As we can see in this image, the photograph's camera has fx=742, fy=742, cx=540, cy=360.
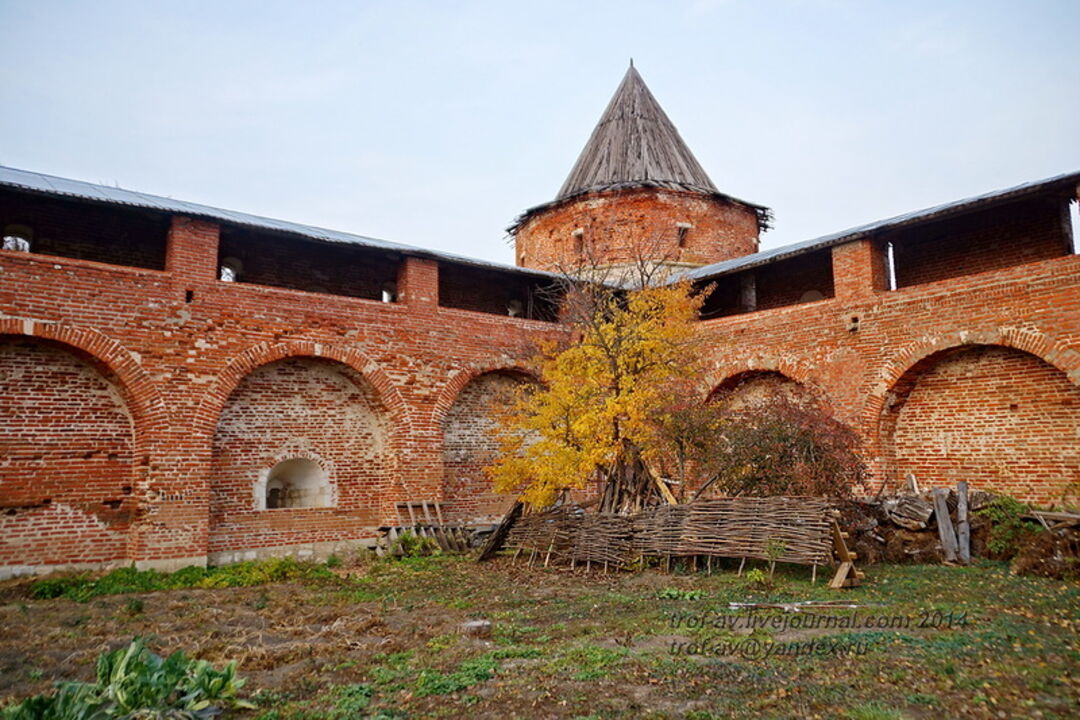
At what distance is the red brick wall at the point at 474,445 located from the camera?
1512 centimetres

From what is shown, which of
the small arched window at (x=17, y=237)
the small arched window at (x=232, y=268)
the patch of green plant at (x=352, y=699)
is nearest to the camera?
the patch of green plant at (x=352, y=699)

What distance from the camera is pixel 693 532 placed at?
9914 millimetres

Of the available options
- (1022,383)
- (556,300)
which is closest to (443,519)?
(556,300)

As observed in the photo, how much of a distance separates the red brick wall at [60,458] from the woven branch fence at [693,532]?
623cm

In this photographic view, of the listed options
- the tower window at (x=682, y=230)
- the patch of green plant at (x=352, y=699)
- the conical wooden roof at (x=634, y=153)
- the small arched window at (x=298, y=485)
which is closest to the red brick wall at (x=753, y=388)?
the tower window at (x=682, y=230)

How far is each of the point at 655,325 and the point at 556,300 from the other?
4.72m

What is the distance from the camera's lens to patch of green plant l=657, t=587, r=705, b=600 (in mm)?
8359

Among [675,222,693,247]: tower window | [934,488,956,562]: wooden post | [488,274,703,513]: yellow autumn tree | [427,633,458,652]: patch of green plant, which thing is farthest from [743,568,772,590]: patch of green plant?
[675,222,693,247]: tower window

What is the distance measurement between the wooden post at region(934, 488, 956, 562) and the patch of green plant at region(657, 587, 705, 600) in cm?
420

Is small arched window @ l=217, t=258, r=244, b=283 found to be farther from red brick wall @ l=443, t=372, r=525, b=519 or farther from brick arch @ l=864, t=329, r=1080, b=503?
brick arch @ l=864, t=329, r=1080, b=503

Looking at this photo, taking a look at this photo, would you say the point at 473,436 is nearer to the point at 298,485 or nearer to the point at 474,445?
the point at 474,445

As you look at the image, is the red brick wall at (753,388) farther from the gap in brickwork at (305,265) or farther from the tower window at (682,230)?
the gap in brickwork at (305,265)

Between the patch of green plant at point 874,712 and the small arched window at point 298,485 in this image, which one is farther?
the small arched window at point 298,485

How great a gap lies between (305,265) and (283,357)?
282 cm
